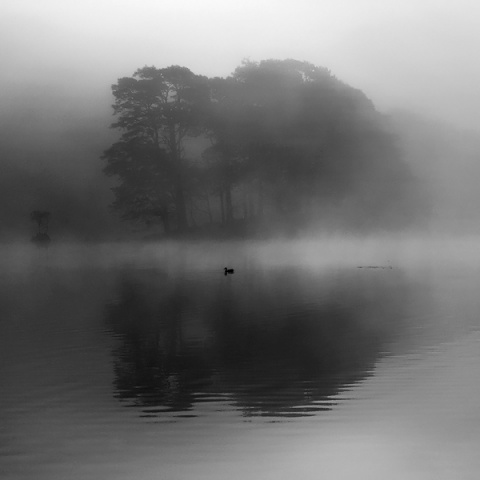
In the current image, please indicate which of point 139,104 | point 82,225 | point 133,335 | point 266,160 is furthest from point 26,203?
point 133,335

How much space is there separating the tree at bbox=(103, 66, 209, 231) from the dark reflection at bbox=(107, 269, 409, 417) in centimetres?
3355

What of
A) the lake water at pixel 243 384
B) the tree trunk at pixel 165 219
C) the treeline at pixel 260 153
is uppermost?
the treeline at pixel 260 153

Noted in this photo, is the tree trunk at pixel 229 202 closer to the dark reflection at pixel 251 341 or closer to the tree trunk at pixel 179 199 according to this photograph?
the tree trunk at pixel 179 199

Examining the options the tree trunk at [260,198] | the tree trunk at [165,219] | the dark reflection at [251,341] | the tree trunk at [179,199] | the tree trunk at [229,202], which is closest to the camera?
the dark reflection at [251,341]

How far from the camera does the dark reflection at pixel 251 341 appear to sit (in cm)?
1339

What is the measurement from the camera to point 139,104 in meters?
73.3

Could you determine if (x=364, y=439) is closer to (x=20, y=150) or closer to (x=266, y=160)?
(x=266, y=160)

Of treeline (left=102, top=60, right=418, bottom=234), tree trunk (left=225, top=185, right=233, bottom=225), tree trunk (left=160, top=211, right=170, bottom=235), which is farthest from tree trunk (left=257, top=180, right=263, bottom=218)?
tree trunk (left=160, top=211, right=170, bottom=235)

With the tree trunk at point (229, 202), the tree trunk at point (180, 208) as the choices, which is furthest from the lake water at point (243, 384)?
the tree trunk at point (180, 208)

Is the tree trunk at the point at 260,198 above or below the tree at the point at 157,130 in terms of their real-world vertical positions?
below

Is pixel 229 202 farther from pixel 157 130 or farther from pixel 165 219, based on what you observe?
pixel 157 130

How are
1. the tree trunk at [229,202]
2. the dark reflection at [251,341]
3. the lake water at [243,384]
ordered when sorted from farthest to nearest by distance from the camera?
the tree trunk at [229,202]
the dark reflection at [251,341]
the lake water at [243,384]

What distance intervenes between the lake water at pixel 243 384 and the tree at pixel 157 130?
37.0m

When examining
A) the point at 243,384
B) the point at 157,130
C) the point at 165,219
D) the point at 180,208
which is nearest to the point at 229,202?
the point at 180,208
